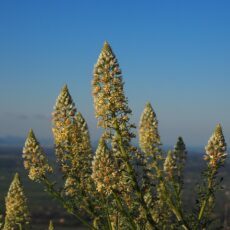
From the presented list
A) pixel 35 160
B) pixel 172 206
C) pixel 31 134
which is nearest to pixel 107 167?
pixel 35 160

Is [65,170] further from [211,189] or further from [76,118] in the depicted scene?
[211,189]

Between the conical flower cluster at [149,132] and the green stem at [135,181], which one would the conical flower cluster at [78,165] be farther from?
the conical flower cluster at [149,132]

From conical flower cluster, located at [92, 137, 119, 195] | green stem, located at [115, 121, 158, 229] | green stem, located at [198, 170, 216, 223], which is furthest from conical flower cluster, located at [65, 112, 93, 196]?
green stem, located at [198, 170, 216, 223]

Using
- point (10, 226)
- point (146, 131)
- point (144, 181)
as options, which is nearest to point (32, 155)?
point (10, 226)

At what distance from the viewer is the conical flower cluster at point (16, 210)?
1041cm

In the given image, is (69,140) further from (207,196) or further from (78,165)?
(207,196)

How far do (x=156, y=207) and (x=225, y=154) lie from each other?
1867mm

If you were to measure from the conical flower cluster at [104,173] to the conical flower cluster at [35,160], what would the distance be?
46.3 inches

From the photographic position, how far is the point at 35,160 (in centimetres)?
1010

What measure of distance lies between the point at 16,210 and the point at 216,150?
4223 millimetres

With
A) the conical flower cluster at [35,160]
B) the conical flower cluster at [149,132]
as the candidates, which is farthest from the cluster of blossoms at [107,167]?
the conical flower cluster at [149,132]

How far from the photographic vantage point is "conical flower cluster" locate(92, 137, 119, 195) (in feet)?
29.8

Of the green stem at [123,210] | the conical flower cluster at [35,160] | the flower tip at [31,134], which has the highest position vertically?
the flower tip at [31,134]

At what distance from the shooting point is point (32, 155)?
1016 centimetres
